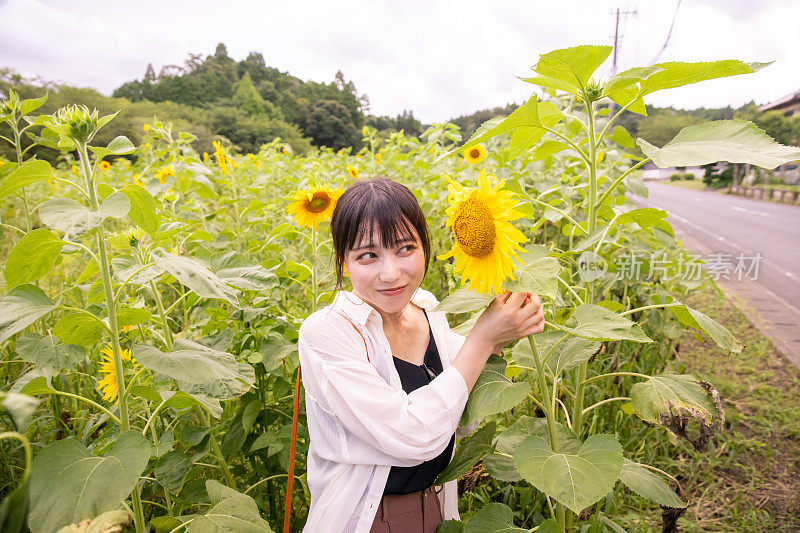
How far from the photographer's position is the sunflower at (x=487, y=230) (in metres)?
0.84

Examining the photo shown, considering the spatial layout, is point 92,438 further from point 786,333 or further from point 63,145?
point 786,333

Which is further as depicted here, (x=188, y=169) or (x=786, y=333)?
(x=786, y=333)

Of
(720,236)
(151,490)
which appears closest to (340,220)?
(151,490)

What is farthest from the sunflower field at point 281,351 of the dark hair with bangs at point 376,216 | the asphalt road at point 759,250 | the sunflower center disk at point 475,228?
the asphalt road at point 759,250

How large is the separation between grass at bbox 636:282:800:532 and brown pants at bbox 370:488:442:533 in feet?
3.56

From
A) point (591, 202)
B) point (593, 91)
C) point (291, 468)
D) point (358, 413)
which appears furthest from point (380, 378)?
point (593, 91)

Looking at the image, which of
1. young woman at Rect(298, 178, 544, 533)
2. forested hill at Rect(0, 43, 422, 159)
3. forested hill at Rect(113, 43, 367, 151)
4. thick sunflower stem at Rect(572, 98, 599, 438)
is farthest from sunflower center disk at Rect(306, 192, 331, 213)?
forested hill at Rect(113, 43, 367, 151)

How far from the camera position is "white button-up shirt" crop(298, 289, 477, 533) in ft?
3.31

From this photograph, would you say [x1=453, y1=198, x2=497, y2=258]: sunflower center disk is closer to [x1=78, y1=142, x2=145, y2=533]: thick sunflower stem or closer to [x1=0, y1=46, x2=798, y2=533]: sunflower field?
[x1=0, y1=46, x2=798, y2=533]: sunflower field

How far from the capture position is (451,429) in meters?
1.03

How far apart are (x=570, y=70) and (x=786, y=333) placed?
3454mm

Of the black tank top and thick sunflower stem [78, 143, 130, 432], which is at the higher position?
thick sunflower stem [78, 143, 130, 432]

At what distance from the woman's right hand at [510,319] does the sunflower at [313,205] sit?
969 millimetres

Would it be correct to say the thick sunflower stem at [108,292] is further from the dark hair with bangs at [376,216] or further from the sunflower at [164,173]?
the sunflower at [164,173]
